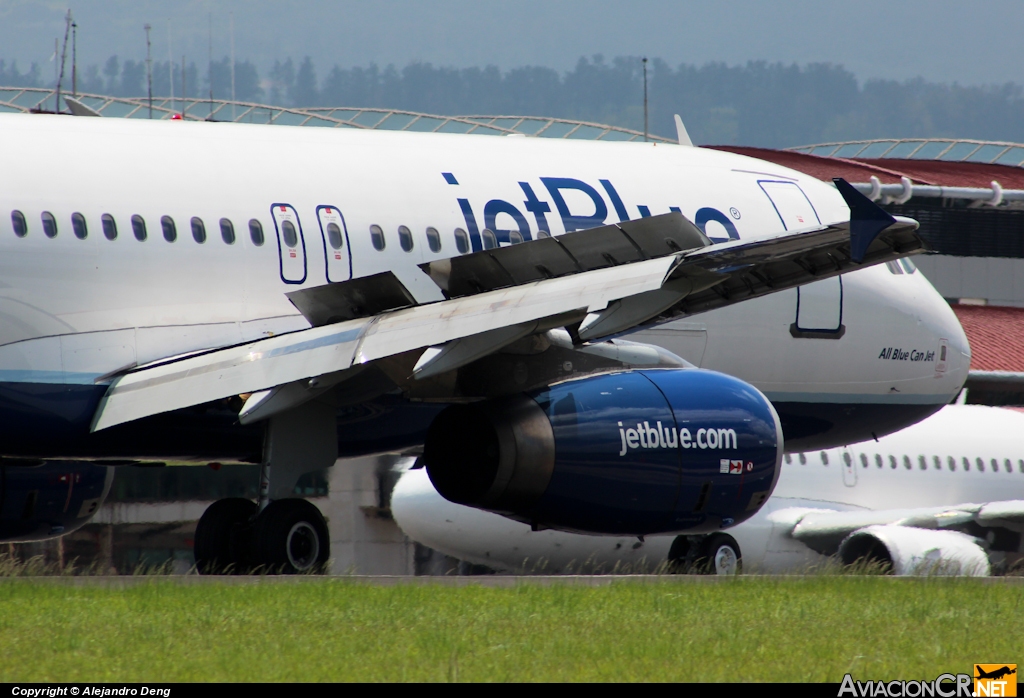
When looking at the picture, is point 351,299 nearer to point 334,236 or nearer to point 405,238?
point 334,236

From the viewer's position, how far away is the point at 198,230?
11.2 meters

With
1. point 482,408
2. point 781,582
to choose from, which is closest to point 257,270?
point 482,408

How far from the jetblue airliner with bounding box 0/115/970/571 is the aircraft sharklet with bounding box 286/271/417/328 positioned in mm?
18

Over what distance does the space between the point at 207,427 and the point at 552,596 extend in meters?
3.60

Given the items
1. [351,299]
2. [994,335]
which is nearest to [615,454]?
[351,299]

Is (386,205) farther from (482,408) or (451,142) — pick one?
(482,408)

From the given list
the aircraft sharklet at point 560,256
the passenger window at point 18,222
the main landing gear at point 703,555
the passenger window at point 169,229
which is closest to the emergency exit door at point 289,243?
the passenger window at point 169,229

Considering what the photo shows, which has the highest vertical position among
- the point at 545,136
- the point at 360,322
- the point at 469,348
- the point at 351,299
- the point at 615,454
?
the point at 545,136

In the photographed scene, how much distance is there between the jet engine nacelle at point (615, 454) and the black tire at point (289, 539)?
3.58 ft

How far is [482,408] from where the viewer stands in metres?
10.6

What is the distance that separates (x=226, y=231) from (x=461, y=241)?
80.0 inches

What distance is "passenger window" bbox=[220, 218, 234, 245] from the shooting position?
11328 millimetres

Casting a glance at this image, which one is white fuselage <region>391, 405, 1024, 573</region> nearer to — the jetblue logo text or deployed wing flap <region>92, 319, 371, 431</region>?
the jetblue logo text

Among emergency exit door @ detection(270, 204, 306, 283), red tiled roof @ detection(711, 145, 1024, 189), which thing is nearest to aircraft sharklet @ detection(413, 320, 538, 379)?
emergency exit door @ detection(270, 204, 306, 283)
